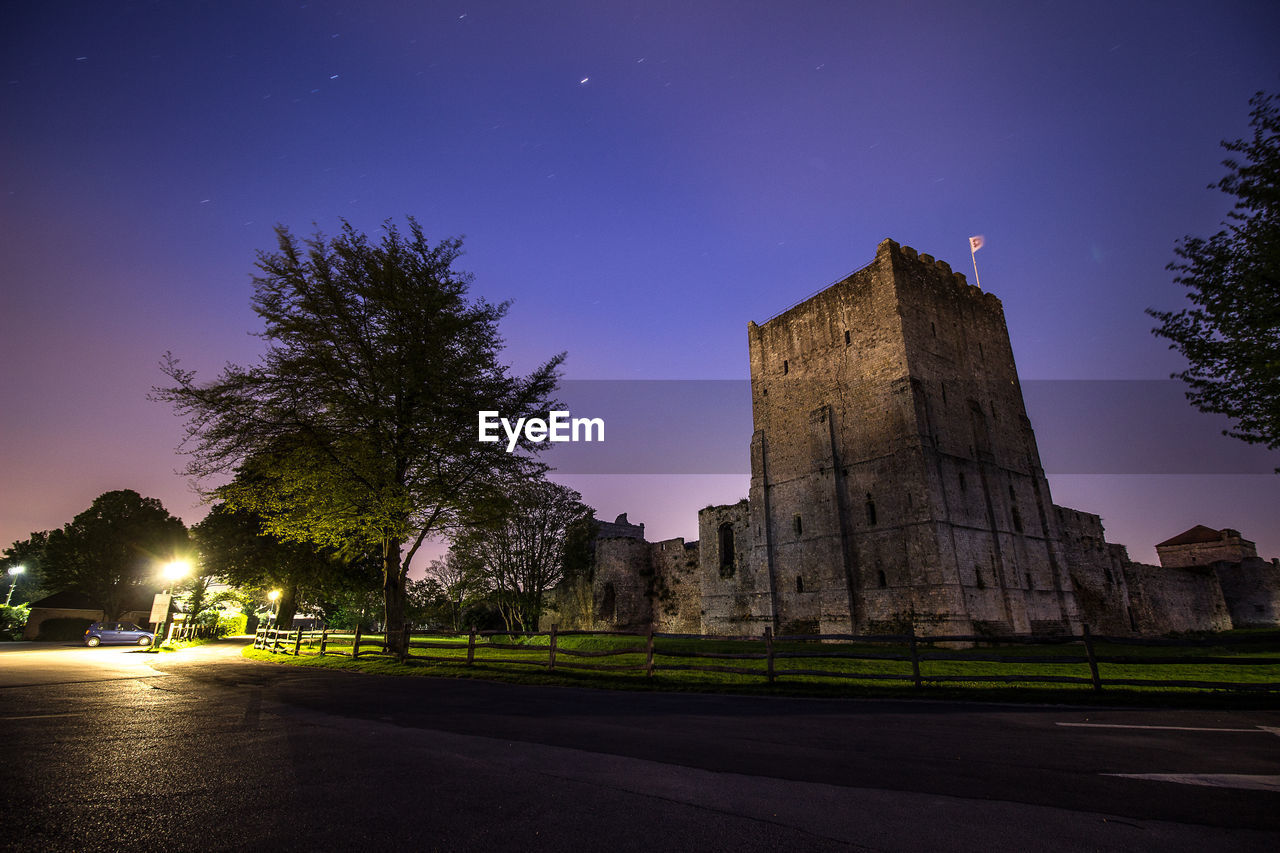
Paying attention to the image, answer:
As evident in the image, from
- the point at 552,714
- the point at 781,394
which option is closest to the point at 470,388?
the point at 552,714

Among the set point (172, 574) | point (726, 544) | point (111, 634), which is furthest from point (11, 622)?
point (726, 544)

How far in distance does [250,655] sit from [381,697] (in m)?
16.2

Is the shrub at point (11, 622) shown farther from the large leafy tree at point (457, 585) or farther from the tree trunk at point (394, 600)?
the tree trunk at point (394, 600)

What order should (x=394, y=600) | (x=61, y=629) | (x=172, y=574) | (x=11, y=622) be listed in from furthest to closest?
1. (x=11, y=622)
2. (x=61, y=629)
3. (x=172, y=574)
4. (x=394, y=600)

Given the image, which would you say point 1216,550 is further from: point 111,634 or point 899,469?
point 111,634

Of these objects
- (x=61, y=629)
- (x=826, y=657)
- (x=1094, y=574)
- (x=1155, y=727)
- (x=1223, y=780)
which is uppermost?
(x=1094, y=574)

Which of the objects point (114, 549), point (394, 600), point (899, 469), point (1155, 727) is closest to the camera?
point (1155, 727)

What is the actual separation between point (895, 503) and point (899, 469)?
159 cm

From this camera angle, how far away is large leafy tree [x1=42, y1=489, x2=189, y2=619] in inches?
1642

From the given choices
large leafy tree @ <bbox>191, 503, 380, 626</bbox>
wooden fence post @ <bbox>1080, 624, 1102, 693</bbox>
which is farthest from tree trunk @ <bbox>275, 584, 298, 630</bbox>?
wooden fence post @ <bbox>1080, 624, 1102, 693</bbox>

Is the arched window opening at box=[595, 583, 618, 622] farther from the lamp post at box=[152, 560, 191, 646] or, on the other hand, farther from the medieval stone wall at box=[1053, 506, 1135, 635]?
the medieval stone wall at box=[1053, 506, 1135, 635]

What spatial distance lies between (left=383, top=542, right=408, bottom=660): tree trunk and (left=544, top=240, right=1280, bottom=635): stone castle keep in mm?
18999

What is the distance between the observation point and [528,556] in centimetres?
3759

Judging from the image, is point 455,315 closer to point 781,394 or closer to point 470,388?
point 470,388
